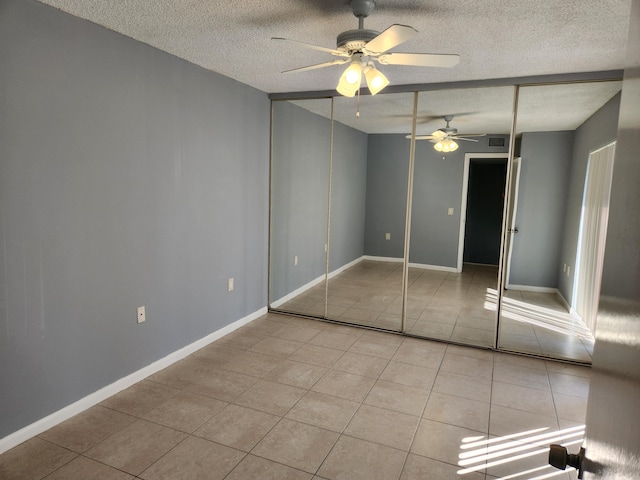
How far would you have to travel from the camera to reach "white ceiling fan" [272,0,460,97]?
1977 millimetres

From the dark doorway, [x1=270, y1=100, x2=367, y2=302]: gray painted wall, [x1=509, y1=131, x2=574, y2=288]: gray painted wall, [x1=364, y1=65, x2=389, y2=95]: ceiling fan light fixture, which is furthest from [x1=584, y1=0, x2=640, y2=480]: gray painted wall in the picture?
the dark doorway

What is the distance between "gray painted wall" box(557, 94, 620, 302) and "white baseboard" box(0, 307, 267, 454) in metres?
4.04

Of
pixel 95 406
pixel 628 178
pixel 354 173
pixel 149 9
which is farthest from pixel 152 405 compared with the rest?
pixel 354 173

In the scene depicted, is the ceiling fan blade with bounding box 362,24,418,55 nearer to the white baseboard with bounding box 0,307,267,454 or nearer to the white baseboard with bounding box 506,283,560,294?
the white baseboard with bounding box 0,307,267,454

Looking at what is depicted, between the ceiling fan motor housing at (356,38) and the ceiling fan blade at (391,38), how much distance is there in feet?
0.12

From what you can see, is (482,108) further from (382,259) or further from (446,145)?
(382,259)

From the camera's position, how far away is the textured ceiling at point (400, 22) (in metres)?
2.13

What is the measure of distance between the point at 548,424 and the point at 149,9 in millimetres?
3383

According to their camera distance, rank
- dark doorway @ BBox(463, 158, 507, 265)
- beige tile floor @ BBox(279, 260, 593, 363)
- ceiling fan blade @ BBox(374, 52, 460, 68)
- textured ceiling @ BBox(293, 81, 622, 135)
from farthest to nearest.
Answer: dark doorway @ BBox(463, 158, 507, 265)
beige tile floor @ BBox(279, 260, 593, 363)
textured ceiling @ BBox(293, 81, 622, 135)
ceiling fan blade @ BBox(374, 52, 460, 68)

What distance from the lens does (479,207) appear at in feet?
23.0

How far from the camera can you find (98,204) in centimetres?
252

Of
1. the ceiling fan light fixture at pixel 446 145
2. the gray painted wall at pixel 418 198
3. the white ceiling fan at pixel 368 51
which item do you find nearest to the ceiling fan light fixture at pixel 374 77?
the white ceiling fan at pixel 368 51

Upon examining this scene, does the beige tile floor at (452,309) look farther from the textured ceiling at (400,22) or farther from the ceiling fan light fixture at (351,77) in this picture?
the ceiling fan light fixture at (351,77)

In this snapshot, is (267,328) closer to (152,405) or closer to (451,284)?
(152,405)
